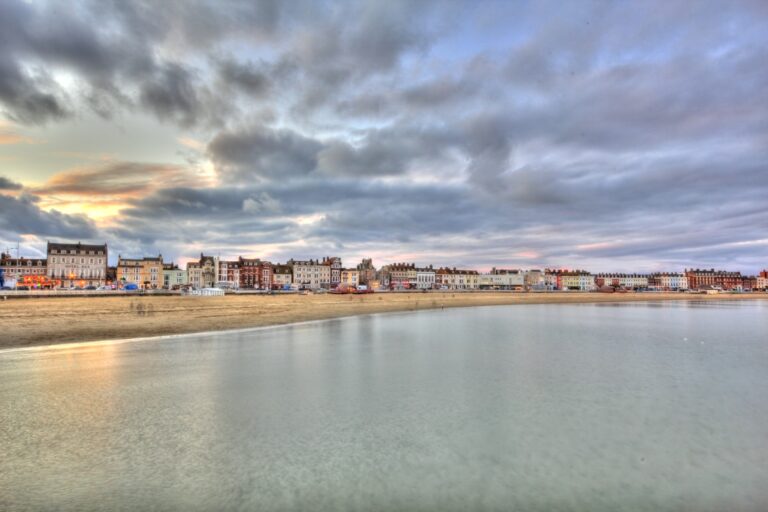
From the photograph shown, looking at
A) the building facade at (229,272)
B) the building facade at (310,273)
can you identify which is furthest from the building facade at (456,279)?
the building facade at (229,272)

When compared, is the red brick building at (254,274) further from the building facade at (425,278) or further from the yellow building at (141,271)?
the building facade at (425,278)

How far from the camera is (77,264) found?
11694 cm

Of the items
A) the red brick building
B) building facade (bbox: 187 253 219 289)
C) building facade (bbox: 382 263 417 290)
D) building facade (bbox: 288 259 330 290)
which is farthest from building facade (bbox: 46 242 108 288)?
building facade (bbox: 382 263 417 290)

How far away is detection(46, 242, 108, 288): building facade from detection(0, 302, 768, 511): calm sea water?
380 ft

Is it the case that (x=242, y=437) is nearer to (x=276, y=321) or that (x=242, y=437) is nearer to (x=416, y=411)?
(x=416, y=411)

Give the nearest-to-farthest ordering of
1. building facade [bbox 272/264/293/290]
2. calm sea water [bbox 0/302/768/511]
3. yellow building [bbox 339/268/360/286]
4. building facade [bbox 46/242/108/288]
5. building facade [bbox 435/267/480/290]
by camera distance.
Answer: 1. calm sea water [bbox 0/302/768/511]
2. building facade [bbox 46/242/108/288]
3. building facade [bbox 272/264/293/290]
4. yellow building [bbox 339/268/360/286]
5. building facade [bbox 435/267/480/290]

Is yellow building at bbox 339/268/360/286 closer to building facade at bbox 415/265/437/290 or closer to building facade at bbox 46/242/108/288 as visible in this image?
building facade at bbox 415/265/437/290

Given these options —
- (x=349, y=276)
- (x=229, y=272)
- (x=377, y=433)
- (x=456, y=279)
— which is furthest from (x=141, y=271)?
(x=377, y=433)

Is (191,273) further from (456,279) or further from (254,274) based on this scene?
(456,279)

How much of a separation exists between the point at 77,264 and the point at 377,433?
443 feet

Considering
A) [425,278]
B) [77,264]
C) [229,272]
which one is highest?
[77,264]

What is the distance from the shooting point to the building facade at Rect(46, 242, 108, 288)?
374ft

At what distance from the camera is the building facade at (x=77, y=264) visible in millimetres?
114125

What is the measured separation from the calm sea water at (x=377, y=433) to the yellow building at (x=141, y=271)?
120056 millimetres
